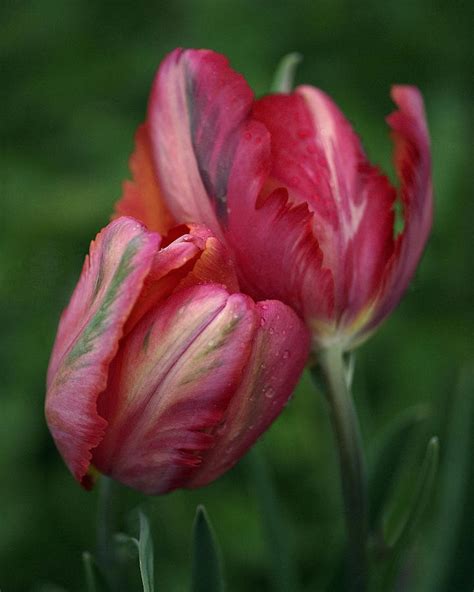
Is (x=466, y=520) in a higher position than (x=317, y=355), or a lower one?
lower

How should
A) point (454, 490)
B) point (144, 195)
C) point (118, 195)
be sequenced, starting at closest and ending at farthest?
point (144, 195)
point (454, 490)
point (118, 195)

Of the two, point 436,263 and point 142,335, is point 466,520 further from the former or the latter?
point 436,263

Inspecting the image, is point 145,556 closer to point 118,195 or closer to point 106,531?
point 106,531

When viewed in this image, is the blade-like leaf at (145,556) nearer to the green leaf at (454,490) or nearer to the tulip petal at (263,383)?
the tulip petal at (263,383)

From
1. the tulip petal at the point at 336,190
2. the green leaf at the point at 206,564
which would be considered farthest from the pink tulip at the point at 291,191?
the green leaf at the point at 206,564

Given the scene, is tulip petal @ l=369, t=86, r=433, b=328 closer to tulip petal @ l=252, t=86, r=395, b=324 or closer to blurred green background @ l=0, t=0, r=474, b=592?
tulip petal @ l=252, t=86, r=395, b=324

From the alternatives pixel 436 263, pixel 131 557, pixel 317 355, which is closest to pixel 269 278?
pixel 317 355

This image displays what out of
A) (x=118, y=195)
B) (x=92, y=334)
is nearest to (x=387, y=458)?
(x=92, y=334)
